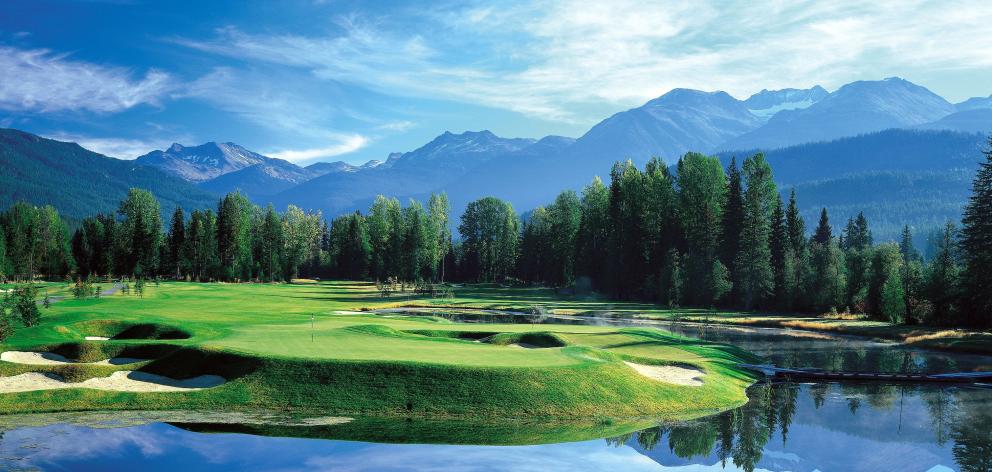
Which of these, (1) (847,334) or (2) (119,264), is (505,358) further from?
(2) (119,264)

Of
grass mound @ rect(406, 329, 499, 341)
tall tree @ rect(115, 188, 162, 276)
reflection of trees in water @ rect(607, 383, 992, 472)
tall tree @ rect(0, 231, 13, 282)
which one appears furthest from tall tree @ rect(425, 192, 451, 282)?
reflection of trees in water @ rect(607, 383, 992, 472)

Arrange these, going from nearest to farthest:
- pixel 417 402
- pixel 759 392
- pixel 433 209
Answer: pixel 417 402
pixel 759 392
pixel 433 209

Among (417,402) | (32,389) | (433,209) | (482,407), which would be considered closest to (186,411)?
(32,389)

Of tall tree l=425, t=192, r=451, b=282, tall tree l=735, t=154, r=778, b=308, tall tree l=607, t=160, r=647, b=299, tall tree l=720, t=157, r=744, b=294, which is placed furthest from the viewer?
tall tree l=425, t=192, r=451, b=282

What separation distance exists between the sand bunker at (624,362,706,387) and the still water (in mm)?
3340

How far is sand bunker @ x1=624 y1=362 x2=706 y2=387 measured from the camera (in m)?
34.7

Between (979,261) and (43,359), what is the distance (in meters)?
73.2

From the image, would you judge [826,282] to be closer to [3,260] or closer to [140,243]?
[140,243]

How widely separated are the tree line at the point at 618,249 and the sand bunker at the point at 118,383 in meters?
66.0

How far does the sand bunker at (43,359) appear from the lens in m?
30.8

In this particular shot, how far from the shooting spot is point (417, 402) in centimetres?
2791

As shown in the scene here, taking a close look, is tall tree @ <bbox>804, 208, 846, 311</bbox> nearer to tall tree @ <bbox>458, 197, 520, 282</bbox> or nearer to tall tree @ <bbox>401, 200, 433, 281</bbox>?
tall tree @ <bbox>401, 200, 433, 281</bbox>

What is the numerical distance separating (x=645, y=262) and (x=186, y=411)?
91380mm

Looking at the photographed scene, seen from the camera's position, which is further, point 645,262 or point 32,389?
point 645,262
